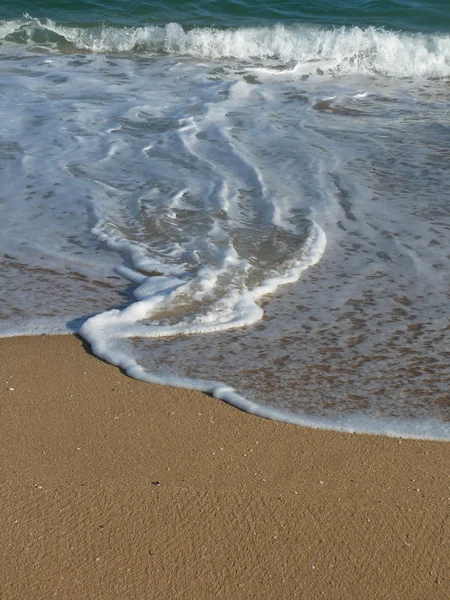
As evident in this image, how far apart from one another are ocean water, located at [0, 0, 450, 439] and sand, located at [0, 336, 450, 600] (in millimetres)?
238

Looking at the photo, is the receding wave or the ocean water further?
the receding wave

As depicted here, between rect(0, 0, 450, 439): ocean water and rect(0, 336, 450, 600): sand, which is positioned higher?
rect(0, 336, 450, 600): sand

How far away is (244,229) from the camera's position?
5.13m

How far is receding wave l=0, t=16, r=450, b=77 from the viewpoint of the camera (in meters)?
11.9

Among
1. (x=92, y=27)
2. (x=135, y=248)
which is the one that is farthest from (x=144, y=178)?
(x=92, y=27)

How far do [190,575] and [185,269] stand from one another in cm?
235

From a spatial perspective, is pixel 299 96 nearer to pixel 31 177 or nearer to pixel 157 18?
pixel 31 177

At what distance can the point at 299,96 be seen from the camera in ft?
31.1

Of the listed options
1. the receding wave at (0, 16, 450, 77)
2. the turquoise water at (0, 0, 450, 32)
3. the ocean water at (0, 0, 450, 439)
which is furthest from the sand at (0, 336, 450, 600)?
the turquoise water at (0, 0, 450, 32)

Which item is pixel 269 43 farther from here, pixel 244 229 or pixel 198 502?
pixel 198 502

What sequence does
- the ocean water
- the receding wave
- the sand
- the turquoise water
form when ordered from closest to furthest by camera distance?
the sand, the ocean water, the receding wave, the turquoise water

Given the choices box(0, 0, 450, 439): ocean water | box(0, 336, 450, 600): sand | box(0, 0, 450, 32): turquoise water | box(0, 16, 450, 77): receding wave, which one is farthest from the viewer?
box(0, 0, 450, 32): turquoise water

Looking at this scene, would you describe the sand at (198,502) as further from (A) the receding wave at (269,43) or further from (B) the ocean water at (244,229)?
(A) the receding wave at (269,43)

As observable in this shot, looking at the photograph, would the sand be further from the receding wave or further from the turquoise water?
the turquoise water
